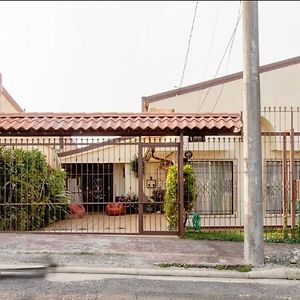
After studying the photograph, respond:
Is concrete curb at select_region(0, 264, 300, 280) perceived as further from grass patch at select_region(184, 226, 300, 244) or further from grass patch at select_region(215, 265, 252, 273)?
grass patch at select_region(184, 226, 300, 244)

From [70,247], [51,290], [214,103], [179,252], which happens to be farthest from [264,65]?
[51,290]

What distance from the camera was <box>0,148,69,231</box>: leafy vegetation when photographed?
12031 mm

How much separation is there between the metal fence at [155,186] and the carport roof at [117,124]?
34 cm

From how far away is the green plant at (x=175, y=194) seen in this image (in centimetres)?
1157

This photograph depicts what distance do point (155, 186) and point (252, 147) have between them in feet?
17.1

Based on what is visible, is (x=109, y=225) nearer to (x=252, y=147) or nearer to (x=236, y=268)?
(x=236, y=268)

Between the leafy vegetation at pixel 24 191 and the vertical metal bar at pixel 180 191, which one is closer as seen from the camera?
the vertical metal bar at pixel 180 191

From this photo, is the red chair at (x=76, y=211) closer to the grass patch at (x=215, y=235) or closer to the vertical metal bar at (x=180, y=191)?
the grass patch at (x=215, y=235)

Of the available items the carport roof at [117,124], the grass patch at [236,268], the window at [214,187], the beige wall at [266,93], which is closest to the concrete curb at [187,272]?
the grass patch at [236,268]

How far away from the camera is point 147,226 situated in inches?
535

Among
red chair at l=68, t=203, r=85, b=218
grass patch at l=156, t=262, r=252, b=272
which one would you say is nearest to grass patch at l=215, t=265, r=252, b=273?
grass patch at l=156, t=262, r=252, b=272

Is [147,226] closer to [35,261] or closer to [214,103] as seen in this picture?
[214,103]

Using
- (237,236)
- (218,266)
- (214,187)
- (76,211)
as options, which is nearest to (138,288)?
(218,266)

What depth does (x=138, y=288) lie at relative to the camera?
6.95m
